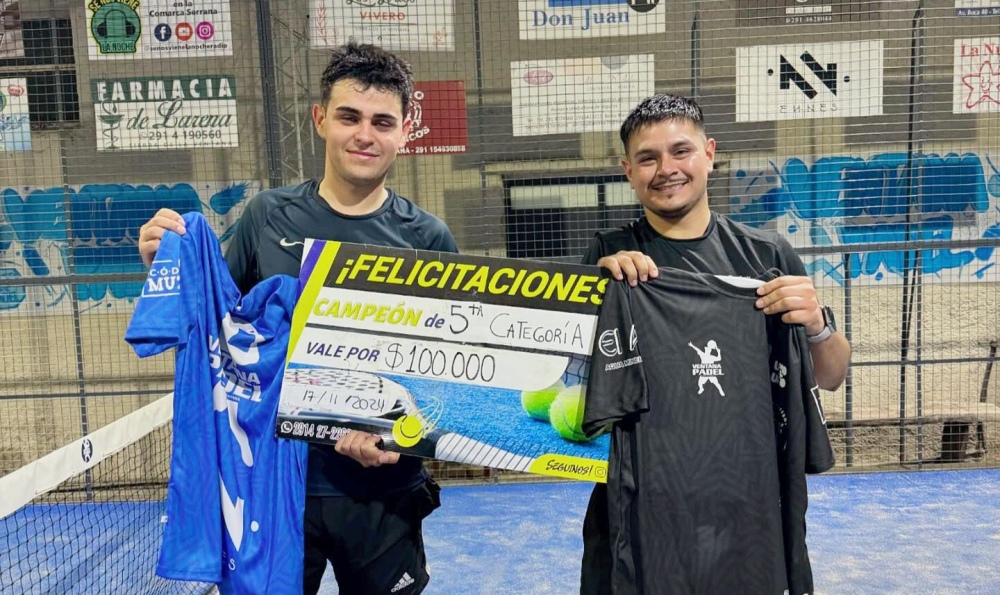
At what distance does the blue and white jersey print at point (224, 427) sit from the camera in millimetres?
2154

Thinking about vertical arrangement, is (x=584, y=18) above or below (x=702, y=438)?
above

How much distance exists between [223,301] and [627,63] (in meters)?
4.81

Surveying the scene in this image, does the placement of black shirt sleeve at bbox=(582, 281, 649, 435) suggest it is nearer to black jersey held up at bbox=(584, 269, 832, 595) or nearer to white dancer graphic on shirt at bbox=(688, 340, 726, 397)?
black jersey held up at bbox=(584, 269, 832, 595)

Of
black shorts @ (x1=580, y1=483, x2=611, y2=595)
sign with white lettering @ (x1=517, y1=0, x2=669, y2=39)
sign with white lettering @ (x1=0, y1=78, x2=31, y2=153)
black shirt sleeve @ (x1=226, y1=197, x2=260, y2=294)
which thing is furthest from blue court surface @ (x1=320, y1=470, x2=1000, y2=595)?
sign with white lettering @ (x1=0, y1=78, x2=31, y2=153)

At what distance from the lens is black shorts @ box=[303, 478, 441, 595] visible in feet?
7.38

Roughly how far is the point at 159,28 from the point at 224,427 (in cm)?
528

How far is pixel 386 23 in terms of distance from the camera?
20.3ft

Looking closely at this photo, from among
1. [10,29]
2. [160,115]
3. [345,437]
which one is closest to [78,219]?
[160,115]

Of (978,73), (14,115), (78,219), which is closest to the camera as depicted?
(978,73)

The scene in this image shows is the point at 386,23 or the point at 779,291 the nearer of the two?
the point at 779,291

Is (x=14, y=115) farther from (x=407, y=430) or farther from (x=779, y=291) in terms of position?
(x=779, y=291)

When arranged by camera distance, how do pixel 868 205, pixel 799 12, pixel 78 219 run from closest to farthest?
pixel 799 12
pixel 868 205
pixel 78 219

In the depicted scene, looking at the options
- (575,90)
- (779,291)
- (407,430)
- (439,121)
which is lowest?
(407,430)

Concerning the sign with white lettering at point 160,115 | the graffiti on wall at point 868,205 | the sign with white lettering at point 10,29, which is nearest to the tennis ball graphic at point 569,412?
the sign with white lettering at point 160,115
